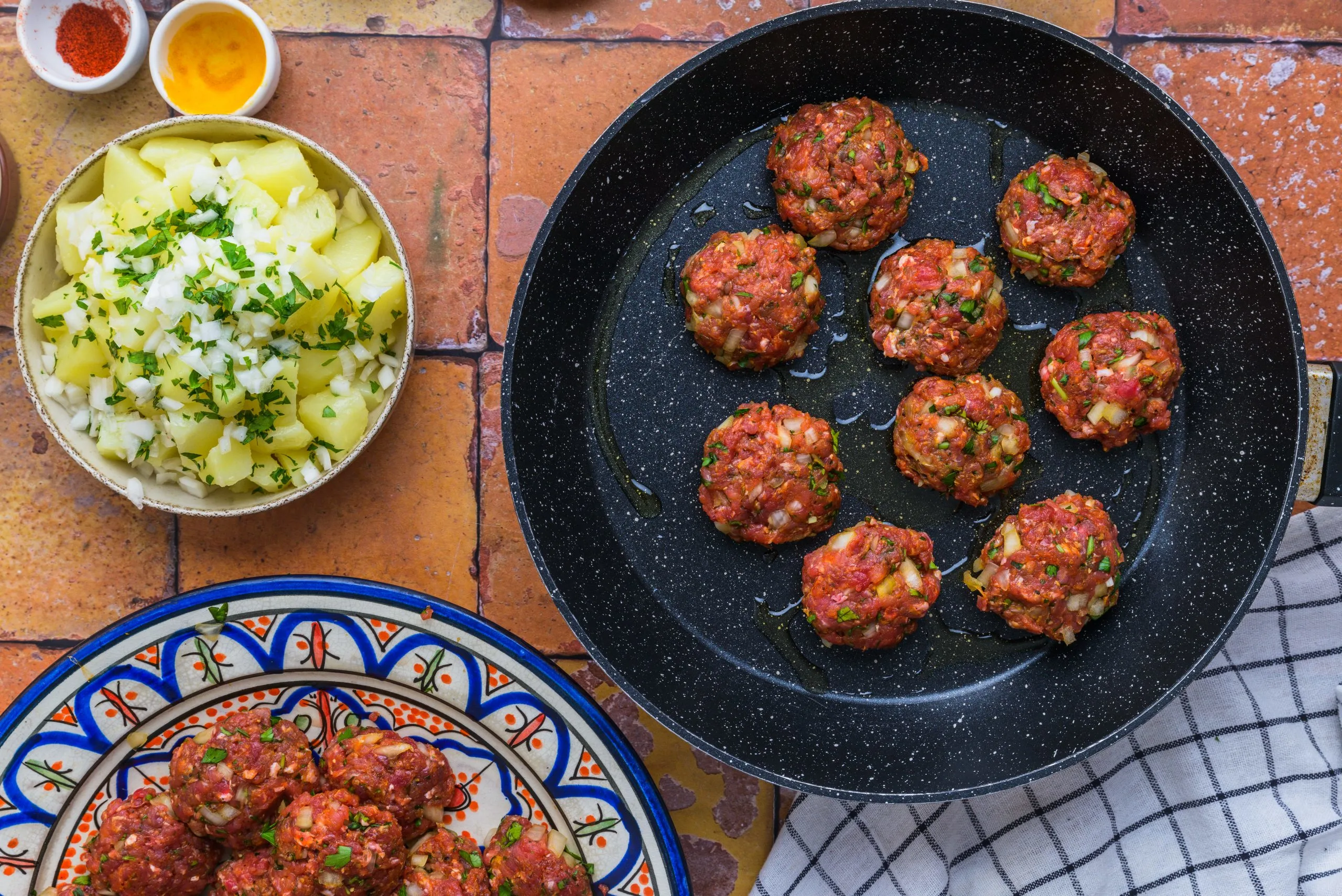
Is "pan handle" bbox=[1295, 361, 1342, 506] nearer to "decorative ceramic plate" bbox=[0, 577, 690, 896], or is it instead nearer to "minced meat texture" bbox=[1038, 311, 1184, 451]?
"minced meat texture" bbox=[1038, 311, 1184, 451]

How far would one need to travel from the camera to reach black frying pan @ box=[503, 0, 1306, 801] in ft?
7.20

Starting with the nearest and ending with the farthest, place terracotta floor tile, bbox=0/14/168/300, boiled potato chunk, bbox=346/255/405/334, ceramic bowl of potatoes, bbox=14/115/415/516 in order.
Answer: ceramic bowl of potatoes, bbox=14/115/415/516
boiled potato chunk, bbox=346/255/405/334
terracotta floor tile, bbox=0/14/168/300

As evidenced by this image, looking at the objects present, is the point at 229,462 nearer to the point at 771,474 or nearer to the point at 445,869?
the point at 445,869

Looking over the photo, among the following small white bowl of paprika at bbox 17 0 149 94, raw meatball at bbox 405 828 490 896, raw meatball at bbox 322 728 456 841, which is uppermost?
small white bowl of paprika at bbox 17 0 149 94

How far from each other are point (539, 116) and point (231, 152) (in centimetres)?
68

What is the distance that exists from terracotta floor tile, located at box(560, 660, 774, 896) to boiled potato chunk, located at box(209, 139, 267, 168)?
131cm

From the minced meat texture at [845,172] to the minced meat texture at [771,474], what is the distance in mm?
420

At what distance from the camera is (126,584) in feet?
7.66

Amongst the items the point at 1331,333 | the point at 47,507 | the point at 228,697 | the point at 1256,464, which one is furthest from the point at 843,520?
the point at 47,507

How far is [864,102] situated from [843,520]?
0.92 meters

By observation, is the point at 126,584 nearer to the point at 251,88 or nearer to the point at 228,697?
the point at 228,697

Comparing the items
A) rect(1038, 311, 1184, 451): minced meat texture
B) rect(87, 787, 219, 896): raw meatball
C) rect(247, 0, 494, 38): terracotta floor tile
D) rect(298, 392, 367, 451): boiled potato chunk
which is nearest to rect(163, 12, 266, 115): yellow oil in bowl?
rect(247, 0, 494, 38): terracotta floor tile

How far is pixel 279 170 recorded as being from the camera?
80.6 inches

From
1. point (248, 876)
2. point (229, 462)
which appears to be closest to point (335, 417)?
point (229, 462)
